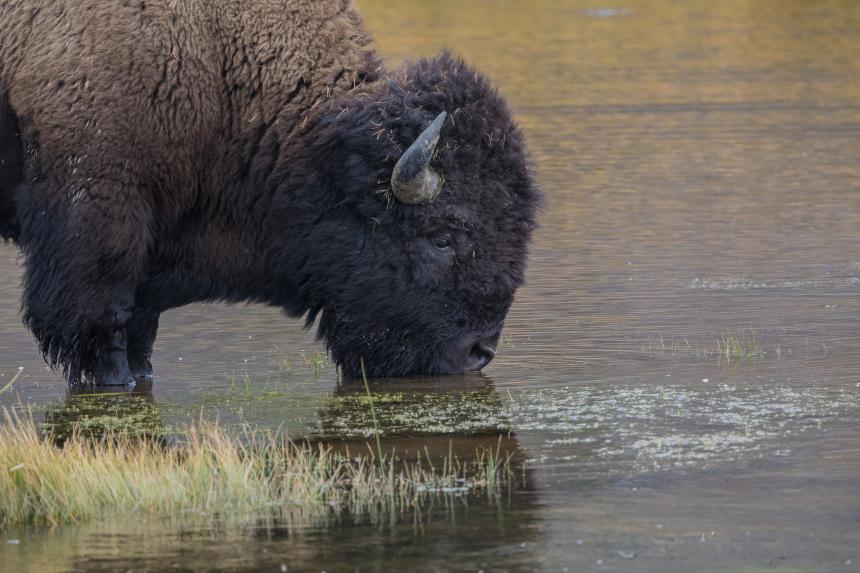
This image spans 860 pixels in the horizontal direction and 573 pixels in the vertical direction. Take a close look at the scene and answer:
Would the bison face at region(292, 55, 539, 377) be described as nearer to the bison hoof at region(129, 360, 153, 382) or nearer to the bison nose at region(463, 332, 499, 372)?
the bison nose at region(463, 332, 499, 372)

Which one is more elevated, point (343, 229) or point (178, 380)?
point (343, 229)

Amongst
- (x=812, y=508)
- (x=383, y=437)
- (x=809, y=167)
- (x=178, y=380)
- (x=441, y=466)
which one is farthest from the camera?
(x=809, y=167)

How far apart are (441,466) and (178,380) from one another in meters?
2.83

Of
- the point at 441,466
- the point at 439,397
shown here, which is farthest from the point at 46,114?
the point at 441,466

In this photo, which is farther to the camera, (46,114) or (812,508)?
(46,114)

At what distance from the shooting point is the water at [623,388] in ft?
21.0

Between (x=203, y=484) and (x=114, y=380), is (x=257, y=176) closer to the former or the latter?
(x=114, y=380)

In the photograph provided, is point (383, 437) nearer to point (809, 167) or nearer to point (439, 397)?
point (439, 397)

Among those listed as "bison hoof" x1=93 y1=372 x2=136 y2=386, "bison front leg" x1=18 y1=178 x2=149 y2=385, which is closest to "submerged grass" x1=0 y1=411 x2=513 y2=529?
"bison front leg" x1=18 y1=178 x2=149 y2=385

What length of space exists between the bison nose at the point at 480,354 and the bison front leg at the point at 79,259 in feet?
6.20

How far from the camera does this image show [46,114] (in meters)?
9.27

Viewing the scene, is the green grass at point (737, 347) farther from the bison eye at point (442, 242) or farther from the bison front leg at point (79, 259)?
the bison front leg at point (79, 259)

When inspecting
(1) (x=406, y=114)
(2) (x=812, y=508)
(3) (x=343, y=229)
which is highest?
(1) (x=406, y=114)

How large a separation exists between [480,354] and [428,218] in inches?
32.5
